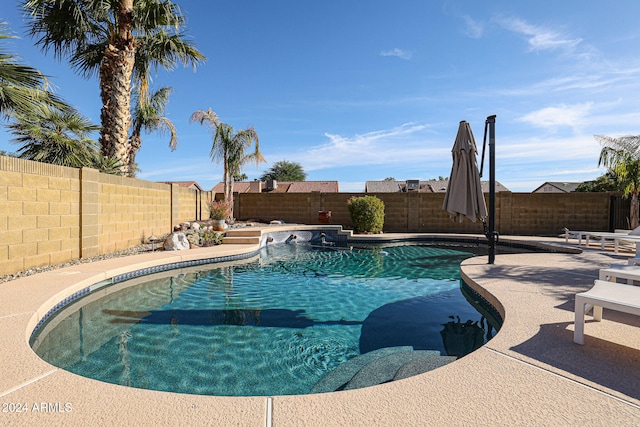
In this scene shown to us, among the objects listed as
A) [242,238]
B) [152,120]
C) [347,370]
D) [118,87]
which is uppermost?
[152,120]

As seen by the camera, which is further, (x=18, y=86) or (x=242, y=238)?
(x=242, y=238)

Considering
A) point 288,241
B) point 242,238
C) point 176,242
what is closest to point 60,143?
point 176,242

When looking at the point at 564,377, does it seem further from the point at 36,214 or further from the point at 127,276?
the point at 36,214

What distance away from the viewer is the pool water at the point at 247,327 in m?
2.88

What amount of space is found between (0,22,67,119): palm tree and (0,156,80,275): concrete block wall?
2.81 ft

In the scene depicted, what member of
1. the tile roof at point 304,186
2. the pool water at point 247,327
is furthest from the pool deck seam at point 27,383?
the tile roof at point 304,186

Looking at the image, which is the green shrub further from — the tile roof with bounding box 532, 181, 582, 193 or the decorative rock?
the tile roof with bounding box 532, 181, 582, 193

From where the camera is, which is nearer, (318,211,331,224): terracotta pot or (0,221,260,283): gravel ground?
(0,221,260,283): gravel ground

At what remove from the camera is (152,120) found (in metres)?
17.7

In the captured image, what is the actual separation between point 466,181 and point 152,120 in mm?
17047

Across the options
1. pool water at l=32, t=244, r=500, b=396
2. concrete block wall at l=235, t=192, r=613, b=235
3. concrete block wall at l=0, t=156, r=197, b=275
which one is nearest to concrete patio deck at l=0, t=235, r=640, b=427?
pool water at l=32, t=244, r=500, b=396

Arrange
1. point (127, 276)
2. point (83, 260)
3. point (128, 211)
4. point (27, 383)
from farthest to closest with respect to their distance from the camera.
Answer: point (128, 211), point (83, 260), point (127, 276), point (27, 383)

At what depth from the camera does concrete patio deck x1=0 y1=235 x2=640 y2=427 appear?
1776mm

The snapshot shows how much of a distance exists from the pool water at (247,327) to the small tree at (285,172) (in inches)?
1833
